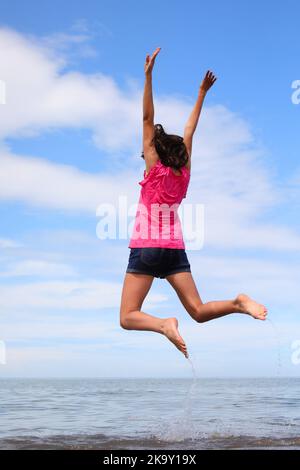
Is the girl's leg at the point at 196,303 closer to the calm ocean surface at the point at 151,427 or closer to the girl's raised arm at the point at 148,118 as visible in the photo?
the calm ocean surface at the point at 151,427

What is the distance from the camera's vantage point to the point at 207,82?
6859 mm

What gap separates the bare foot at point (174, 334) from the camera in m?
5.79

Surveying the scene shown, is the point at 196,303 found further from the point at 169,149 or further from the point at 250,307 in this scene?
the point at 169,149

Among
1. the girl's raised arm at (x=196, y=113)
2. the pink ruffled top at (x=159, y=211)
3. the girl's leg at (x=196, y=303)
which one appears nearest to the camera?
the girl's leg at (x=196, y=303)

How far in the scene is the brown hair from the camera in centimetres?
639

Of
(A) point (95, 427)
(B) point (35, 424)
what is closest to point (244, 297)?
(A) point (95, 427)

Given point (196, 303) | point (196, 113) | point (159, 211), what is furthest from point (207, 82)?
point (196, 303)

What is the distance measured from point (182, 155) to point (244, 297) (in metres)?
1.58

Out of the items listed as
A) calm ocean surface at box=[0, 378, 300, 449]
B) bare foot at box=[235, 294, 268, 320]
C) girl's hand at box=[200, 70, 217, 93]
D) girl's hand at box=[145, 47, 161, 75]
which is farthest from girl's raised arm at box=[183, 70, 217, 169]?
calm ocean surface at box=[0, 378, 300, 449]

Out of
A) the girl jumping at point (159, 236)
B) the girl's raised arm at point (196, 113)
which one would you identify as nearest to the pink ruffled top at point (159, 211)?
the girl jumping at point (159, 236)

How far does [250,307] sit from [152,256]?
1108 mm

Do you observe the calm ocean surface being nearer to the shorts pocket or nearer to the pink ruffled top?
the shorts pocket

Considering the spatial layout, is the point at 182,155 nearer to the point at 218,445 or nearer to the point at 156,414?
the point at 218,445
